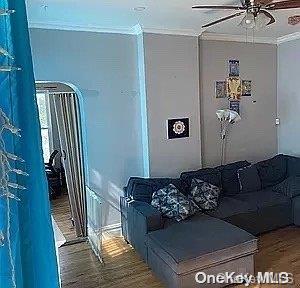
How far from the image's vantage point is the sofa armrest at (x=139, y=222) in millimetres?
3414

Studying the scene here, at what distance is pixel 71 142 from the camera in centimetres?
404

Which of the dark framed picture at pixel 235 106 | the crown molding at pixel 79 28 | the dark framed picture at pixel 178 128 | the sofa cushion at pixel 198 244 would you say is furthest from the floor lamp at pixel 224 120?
the sofa cushion at pixel 198 244

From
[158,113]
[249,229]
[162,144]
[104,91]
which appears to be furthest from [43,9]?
[249,229]

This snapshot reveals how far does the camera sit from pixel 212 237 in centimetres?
309

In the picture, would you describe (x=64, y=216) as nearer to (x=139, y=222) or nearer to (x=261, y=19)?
(x=139, y=222)

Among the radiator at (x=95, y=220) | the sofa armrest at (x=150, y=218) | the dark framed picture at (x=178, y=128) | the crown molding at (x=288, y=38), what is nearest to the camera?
the sofa armrest at (x=150, y=218)

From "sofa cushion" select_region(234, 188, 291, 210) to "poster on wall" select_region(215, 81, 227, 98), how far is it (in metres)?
1.56

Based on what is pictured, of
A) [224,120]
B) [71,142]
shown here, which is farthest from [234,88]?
[71,142]

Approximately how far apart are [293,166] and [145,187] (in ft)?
7.95

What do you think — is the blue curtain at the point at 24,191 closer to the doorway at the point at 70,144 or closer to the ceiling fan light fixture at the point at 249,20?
the ceiling fan light fixture at the point at 249,20

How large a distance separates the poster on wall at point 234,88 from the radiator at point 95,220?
8.65 ft

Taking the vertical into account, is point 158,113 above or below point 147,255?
above

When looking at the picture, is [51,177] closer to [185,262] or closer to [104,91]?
[104,91]

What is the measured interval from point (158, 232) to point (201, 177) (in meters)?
1.27
